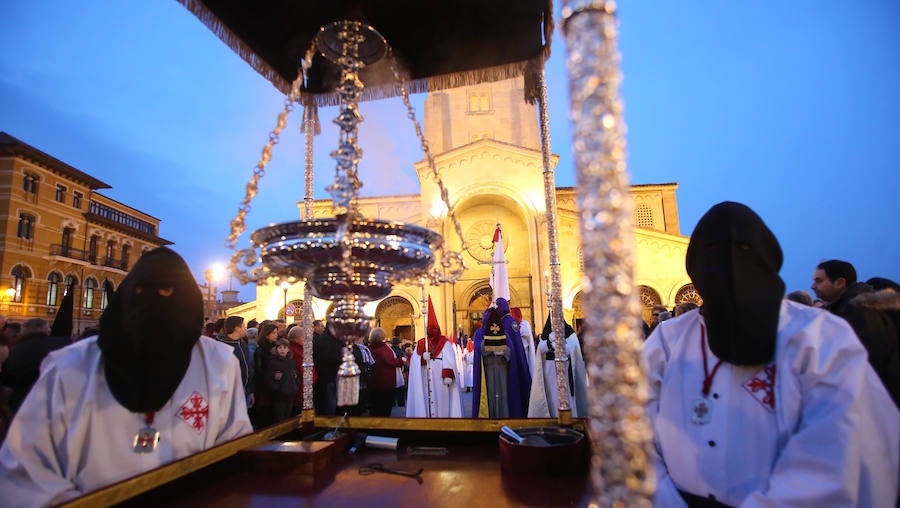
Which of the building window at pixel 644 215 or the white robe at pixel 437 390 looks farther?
the building window at pixel 644 215

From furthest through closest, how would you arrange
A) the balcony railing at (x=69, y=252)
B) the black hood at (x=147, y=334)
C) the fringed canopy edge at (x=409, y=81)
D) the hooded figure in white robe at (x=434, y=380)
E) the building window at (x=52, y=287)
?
the balcony railing at (x=69, y=252)
the building window at (x=52, y=287)
the hooded figure in white robe at (x=434, y=380)
the fringed canopy edge at (x=409, y=81)
the black hood at (x=147, y=334)

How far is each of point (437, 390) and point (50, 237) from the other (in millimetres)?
33018

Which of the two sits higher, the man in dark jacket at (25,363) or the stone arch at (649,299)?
the stone arch at (649,299)

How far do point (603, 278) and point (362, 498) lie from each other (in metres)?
1.62

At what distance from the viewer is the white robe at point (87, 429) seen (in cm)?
175

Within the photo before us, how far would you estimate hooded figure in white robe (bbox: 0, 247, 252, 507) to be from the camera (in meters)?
1.81

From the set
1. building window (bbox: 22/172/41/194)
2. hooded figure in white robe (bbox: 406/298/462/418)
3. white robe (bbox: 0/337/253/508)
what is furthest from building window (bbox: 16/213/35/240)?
white robe (bbox: 0/337/253/508)

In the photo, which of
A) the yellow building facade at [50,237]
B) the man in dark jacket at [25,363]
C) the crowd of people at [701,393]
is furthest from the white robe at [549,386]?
the yellow building facade at [50,237]

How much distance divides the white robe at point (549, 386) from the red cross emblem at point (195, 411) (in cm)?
501

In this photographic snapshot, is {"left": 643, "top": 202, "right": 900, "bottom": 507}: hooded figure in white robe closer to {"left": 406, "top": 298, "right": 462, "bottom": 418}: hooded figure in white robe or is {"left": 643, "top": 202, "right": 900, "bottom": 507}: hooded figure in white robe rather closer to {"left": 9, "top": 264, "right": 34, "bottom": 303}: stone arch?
{"left": 406, "top": 298, "right": 462, "bottom": 418}: hooded figure in white robe

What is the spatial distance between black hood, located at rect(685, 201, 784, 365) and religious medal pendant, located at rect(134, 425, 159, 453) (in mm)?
2463

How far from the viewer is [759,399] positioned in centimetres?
167

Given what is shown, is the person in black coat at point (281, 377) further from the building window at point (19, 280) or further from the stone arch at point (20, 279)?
the building window at point (19, 280)

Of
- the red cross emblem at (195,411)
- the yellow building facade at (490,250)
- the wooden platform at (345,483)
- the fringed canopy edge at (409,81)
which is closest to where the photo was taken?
the wooden platform at (345,483)
